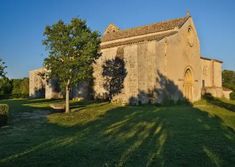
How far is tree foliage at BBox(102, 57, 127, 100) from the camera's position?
106 ft

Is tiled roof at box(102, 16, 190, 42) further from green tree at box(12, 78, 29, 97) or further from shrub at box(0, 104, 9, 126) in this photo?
green tree at box(12, 78, 29, 97)

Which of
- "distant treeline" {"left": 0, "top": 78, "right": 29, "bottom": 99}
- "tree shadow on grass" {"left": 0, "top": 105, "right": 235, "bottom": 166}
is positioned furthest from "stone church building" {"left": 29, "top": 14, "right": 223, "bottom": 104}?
"distant treeline" {"left": 0, "top": 78, "right": 29, "bottom": 99}

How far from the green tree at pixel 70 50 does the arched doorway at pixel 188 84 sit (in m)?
14.3

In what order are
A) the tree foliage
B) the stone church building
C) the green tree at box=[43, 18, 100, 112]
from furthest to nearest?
the tree foliage < the stone church building < the green tree at box=[43, 18, 100, 112]

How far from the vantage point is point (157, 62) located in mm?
29500

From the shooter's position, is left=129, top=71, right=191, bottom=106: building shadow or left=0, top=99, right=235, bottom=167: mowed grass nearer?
left=0, top=99, right=235, bottom=167: mowed grass

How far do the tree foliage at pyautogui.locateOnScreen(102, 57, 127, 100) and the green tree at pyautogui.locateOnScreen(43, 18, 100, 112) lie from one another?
8.53m

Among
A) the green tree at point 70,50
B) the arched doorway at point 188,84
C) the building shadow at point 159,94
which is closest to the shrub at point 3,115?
the green tree at point 70,50

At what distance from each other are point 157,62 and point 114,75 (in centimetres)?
595

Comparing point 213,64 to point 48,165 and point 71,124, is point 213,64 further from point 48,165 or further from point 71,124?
point 48,165

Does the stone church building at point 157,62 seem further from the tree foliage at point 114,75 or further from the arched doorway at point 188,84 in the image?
the tree foliage at point 114,75

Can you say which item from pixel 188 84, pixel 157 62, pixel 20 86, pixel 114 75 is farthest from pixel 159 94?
pixel 20 86

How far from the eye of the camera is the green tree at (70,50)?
76.9ft

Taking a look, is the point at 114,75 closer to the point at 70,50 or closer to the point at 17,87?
the point at 70,50
